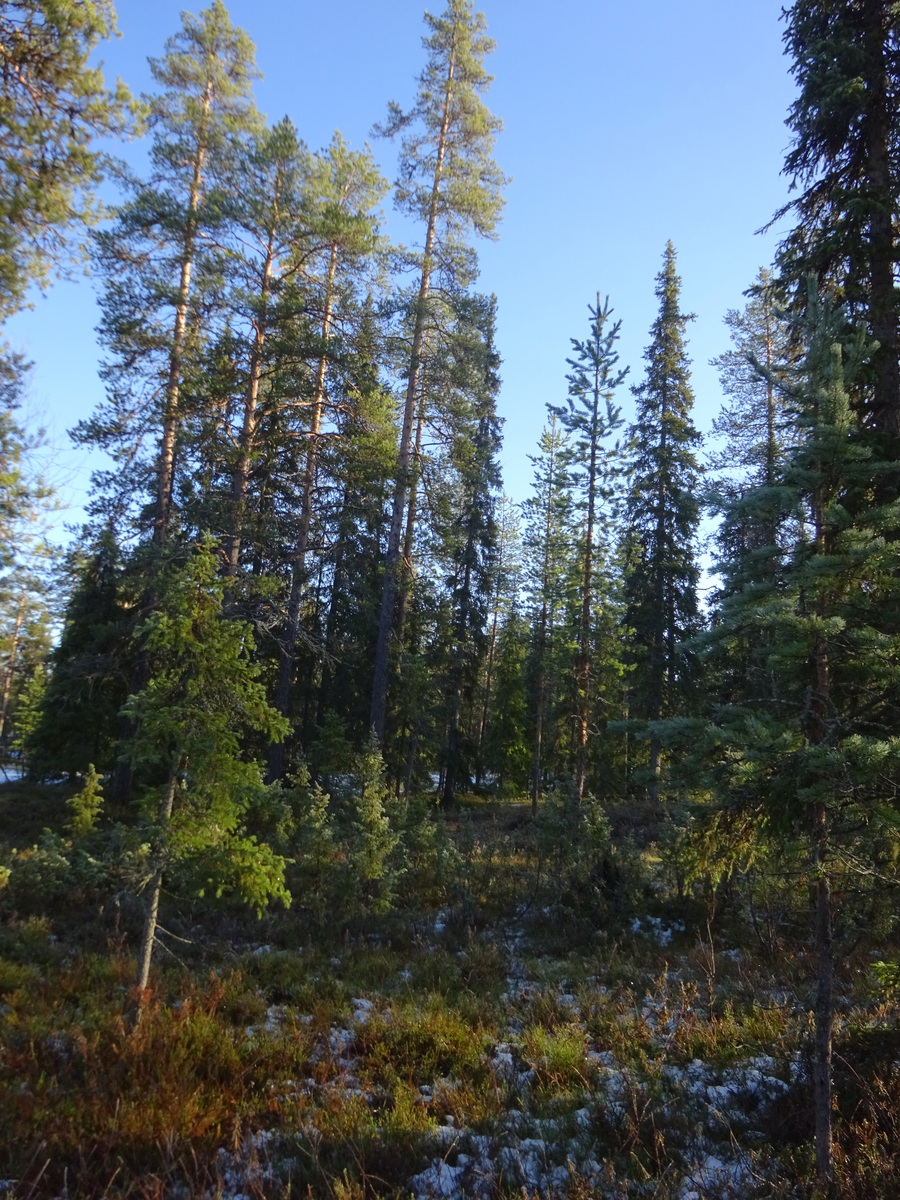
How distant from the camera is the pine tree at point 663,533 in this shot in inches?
917

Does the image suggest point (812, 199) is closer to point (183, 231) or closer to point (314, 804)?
point (183, 231)

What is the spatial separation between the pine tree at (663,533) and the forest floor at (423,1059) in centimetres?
1331

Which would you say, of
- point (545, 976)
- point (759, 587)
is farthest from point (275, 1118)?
point (759, 587)

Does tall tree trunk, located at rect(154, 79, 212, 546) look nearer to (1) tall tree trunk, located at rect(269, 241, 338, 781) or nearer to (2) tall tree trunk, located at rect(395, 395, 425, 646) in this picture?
(1) tall tree trunk, located at rect(269, 241, 338, 781)

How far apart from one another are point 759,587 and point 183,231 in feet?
45.5

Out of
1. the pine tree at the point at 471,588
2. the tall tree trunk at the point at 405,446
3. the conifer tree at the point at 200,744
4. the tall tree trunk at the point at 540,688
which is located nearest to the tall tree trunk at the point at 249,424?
the tall tree trunk at the point at 405,446

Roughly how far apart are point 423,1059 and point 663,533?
20615mm

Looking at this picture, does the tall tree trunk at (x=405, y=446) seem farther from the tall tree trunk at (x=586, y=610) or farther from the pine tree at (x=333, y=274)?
the tall tree trunk at (x=586, y=610)

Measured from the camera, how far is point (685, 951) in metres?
9.70

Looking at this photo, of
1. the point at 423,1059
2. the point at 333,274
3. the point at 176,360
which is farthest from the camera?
the point at 333,274

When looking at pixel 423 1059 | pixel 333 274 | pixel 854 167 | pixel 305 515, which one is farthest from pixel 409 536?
pixel 423 1059

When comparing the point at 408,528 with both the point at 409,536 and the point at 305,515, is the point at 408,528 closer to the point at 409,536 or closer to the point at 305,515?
the point at 409,536

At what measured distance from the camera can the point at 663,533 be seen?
79.0 ft

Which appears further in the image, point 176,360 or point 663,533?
point 663,533
